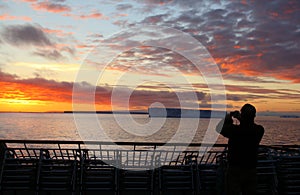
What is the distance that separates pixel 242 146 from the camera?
4625 millimetres

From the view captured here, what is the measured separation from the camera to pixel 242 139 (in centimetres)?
460

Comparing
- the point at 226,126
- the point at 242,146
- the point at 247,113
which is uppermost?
the point at 247,113

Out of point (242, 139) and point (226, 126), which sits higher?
point (226, 126)

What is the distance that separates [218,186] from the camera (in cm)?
624

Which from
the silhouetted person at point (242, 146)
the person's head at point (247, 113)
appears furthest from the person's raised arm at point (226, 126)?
the person's head at point (247, 113)

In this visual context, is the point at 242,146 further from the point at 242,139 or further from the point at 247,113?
the point at 247,113

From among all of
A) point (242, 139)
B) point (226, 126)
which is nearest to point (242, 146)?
point (242, 139)

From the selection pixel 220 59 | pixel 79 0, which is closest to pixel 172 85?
pixel 220 59

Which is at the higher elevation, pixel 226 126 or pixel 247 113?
pixel 247 113

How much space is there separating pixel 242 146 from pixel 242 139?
0.31 ft

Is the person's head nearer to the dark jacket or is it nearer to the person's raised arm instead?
the dark jacket

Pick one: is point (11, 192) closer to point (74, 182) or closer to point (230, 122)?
point (74, 182)

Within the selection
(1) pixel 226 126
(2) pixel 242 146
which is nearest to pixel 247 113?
(1) pixel 226 126

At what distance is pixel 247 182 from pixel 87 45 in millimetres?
15887
